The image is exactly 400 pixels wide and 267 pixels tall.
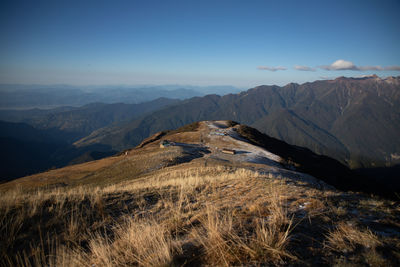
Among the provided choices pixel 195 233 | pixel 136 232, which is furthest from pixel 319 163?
pixel 136 232

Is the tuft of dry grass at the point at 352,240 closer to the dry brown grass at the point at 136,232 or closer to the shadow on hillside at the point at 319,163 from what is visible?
the dry brown grass at the point at 136,232

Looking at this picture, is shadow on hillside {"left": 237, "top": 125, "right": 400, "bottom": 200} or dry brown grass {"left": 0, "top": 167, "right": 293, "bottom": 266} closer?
dry brown grass {"left": 0, "top": 167, "right": 293, "bottom": 266}

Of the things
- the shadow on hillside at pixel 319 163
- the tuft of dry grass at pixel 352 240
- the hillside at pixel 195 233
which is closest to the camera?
the hillside at pixel 195 233

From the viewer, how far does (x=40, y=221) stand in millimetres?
4137

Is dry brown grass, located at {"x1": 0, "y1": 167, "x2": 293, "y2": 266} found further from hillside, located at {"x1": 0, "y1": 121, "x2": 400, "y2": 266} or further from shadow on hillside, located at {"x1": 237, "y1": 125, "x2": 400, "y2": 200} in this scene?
shadow on hillside, located at {"x1": 237, "y1": 125, "x2": 400, "y2": 200}

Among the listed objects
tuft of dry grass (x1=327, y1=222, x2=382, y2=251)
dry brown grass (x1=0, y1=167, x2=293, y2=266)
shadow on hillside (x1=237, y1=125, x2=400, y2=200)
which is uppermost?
tuft of dry grass (x1=327, y1=222, x2=382, y2=251)

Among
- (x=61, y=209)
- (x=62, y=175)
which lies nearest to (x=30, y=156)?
(x=62, y=175)

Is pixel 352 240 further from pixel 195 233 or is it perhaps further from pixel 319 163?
pixel 319 163

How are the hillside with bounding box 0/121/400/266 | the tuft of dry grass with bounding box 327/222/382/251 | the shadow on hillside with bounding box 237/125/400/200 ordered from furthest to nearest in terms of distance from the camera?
the shadow on hillside with bounding box 237/125/400/200 → the tuft of dry grass with bounding box 327/222/382/251 → the hillside with bounding box 0/121/400/266

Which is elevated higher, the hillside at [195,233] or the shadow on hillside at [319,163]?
the hillside at [195,233]

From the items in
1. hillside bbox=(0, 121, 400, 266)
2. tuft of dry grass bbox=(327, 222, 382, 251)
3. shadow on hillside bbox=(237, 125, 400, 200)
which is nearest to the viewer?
hillside bbox=(0, 121, 400, 266)

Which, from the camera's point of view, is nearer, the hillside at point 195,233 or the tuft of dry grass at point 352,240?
the hillside at point 195,233

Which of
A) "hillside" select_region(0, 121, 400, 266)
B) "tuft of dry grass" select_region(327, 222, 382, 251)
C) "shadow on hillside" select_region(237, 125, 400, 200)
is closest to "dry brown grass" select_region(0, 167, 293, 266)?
"hillside" select_region(0, 121, 400, 266)

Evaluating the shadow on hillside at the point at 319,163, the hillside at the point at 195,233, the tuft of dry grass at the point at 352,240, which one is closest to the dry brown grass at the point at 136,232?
the hillside at the point at 195,233
